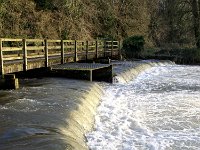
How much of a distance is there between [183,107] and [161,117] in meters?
1.96

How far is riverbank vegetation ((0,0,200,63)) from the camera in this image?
89.6 feet

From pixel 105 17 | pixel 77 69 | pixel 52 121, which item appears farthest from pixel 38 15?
pixel 52 121

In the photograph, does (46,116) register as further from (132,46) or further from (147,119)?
(132,46)

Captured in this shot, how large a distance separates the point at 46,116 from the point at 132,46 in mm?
29993

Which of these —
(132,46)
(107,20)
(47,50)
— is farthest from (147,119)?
(107,20)

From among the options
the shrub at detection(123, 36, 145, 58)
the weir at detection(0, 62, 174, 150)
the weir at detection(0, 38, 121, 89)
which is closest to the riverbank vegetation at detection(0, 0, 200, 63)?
the shrub at detection(123, 36, 145, 58)

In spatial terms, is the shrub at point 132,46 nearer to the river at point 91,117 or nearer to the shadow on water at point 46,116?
the river at point 91,117

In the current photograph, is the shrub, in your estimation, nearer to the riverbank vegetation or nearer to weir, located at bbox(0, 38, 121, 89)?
the riverbank vegetation

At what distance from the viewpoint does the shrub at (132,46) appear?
39.2 meters

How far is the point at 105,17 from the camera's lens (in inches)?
1747

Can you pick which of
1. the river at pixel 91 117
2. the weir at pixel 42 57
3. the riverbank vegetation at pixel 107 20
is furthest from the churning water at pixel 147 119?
the riverbank vegetation at pixel 107 20

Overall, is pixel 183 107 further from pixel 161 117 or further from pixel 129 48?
pixel 129 48

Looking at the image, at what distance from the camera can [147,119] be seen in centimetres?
1236

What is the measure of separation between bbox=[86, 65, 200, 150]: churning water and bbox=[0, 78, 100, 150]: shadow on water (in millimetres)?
544
